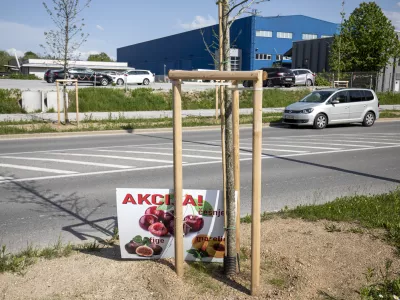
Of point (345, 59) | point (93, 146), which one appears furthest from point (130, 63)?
point (93, 146)

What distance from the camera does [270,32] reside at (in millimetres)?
65375

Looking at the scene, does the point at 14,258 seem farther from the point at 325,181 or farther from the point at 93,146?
the point at 93,146

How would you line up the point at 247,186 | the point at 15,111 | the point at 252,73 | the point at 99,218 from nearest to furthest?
1. the point at 252,73
2. the point at 99,218
3. the point at 247,186
4. the point at 15,111

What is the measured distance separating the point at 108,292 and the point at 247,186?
4904 mm

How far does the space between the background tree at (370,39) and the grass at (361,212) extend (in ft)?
115

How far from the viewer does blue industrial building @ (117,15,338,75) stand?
200 ft

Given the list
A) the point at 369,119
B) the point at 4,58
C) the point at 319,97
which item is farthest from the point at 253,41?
the point at 4,58

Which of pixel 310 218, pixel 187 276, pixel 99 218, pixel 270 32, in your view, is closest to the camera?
pixel 187 276

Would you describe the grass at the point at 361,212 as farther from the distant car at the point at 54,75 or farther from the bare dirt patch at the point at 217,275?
the distant car at the point at 54,75

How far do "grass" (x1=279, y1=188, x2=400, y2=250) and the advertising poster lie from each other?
70.2 inches

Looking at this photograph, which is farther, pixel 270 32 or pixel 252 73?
pixel 270 32

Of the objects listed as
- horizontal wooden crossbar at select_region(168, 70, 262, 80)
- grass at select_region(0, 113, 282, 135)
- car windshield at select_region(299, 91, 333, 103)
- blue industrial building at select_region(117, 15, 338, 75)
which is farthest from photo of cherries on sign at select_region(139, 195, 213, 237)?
blue industrial building at select_region(117, 15, 338, 75)

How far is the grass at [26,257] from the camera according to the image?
4.00 metres

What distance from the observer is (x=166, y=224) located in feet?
13.5
